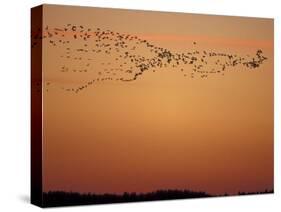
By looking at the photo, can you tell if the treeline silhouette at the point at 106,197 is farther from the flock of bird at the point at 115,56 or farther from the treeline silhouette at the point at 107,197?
the flock of bird at the point at 115,56

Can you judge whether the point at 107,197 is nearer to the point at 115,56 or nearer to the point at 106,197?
the point at 106,197

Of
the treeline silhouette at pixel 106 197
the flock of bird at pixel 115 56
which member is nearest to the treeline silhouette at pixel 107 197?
the treeline silhouette at pixel 106 197

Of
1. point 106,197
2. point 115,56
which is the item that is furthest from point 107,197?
point 115,56

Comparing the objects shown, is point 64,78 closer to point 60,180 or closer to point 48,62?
point 48,62

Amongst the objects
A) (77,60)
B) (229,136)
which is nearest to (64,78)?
(77,60)

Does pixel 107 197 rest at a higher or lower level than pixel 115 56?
lower
